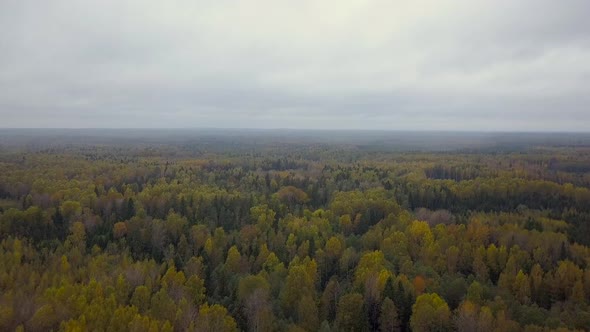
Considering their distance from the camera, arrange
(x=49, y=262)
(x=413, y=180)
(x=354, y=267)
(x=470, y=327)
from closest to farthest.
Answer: (x=470, y=327) → (x=49, y=262) → (x=354, y=267) → (x=413, y=180)

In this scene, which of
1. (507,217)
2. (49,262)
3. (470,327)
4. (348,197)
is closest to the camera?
(470,327)

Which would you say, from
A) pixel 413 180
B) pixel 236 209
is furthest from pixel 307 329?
pixel 413 180

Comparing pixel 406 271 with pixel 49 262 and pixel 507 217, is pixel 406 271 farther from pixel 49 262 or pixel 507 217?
pixel 49 262

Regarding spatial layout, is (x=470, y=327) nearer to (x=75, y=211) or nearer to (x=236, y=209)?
(x=236, y=209)

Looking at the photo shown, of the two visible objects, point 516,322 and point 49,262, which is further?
point 49,262

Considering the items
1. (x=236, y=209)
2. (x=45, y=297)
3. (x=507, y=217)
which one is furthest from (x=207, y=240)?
(x=507, y=217)

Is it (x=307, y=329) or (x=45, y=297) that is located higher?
(x=45, y=297)
